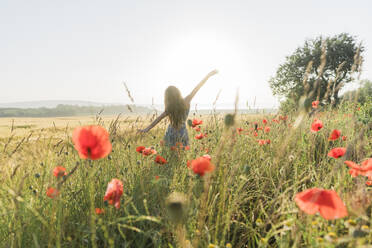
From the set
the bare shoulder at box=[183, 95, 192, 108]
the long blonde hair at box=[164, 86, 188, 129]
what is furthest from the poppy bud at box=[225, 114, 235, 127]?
the bare shoulder at box=[183, 95, 192, 108]

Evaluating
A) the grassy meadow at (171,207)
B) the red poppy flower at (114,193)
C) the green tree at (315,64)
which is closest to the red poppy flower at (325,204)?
the grassy meadow at (171,207)

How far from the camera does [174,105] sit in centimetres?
321

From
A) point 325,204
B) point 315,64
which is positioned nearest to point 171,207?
point 325,204

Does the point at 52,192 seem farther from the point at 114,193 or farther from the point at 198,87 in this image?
the point at 198,87

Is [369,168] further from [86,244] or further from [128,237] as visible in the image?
[86,244]

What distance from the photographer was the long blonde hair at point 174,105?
3.16m

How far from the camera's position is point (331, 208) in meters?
0.73

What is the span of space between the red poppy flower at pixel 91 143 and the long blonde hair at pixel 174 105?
91.1 inches

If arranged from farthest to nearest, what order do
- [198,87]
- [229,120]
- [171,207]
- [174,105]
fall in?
[198,87], [174,105], [229,120], [171,207]

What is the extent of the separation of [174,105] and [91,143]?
2440mm

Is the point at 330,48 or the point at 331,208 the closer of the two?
the point at 331,208

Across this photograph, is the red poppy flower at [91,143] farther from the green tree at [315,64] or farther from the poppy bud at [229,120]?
the green tree at [315,64]

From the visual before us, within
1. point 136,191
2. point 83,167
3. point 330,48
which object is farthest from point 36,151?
point 330,48

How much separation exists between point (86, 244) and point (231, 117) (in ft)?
3.24
